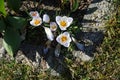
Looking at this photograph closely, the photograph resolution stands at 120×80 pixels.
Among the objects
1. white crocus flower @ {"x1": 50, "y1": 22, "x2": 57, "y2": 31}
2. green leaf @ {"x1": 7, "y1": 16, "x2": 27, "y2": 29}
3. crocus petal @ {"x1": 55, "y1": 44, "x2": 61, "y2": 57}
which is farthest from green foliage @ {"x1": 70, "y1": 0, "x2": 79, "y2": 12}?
green leaf @ {"x1": 7, "y1": 16, "x2": 27, "y2": 29}

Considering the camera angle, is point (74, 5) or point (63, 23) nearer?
point (63, 23)

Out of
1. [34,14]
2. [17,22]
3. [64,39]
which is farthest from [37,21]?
[64,39]

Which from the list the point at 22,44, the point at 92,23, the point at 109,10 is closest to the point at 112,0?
the point at 109,10

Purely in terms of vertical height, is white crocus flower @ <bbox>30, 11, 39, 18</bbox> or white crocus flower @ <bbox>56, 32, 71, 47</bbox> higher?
white crocus flower @ <bbox>30, 11, 39, 18</bbox>

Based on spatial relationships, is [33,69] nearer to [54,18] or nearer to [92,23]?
[54,18]

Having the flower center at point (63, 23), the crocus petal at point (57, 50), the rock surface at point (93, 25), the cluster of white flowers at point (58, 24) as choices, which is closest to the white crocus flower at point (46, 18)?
the cluster of white flowers at point (58, 24)

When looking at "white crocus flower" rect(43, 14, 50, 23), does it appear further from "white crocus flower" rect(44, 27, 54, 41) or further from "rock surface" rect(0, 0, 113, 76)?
"rock surface" rect(0, 0, 113, 76)

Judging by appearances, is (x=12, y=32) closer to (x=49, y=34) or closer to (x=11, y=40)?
(x=11, y=40)
